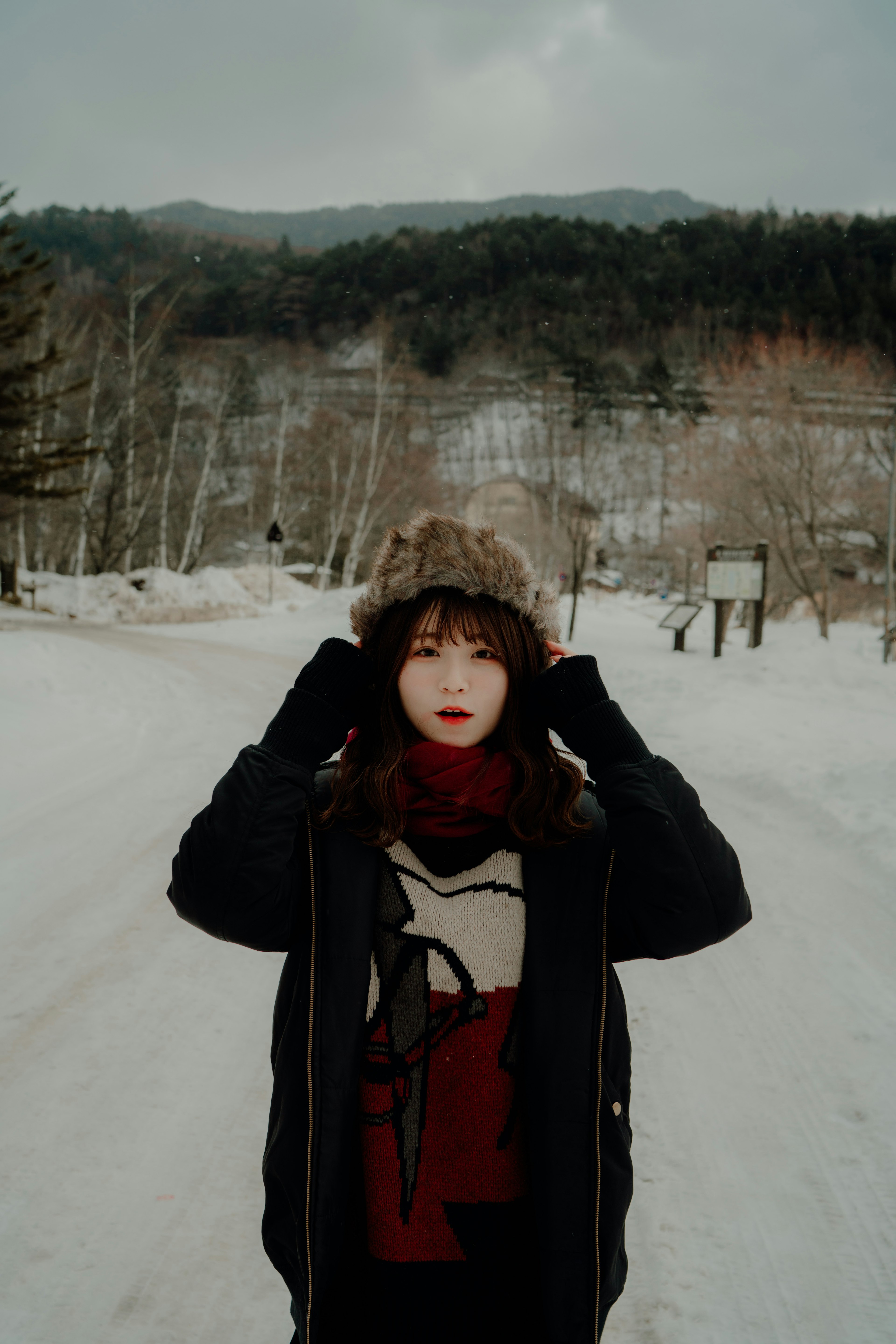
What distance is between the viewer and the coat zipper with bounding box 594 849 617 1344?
1197mm

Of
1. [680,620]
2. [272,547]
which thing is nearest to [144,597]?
[272,547]

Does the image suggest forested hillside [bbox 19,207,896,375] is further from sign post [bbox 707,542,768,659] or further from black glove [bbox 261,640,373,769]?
black glove [bbox 261,640,373,769]

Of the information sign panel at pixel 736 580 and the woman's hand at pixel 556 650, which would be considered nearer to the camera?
the woman's hand at pixel 556 650

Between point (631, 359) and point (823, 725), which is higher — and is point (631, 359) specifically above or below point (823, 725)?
above

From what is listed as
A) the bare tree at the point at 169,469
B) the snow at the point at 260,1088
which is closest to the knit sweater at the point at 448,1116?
the snow at the point at 260,1088

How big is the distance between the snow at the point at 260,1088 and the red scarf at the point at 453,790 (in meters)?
1.31

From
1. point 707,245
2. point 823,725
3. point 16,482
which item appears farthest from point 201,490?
point 707,245

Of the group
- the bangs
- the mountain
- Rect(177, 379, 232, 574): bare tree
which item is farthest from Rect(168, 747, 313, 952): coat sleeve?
the mountain

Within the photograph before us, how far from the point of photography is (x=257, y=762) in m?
1.27

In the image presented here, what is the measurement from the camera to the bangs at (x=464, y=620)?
141cm

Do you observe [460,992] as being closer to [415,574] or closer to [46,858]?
[415,574]

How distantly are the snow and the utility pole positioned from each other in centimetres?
723

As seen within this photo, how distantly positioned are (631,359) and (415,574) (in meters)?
58.1

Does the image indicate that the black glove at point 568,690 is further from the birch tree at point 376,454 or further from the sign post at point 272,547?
the sign post at point 272,547
